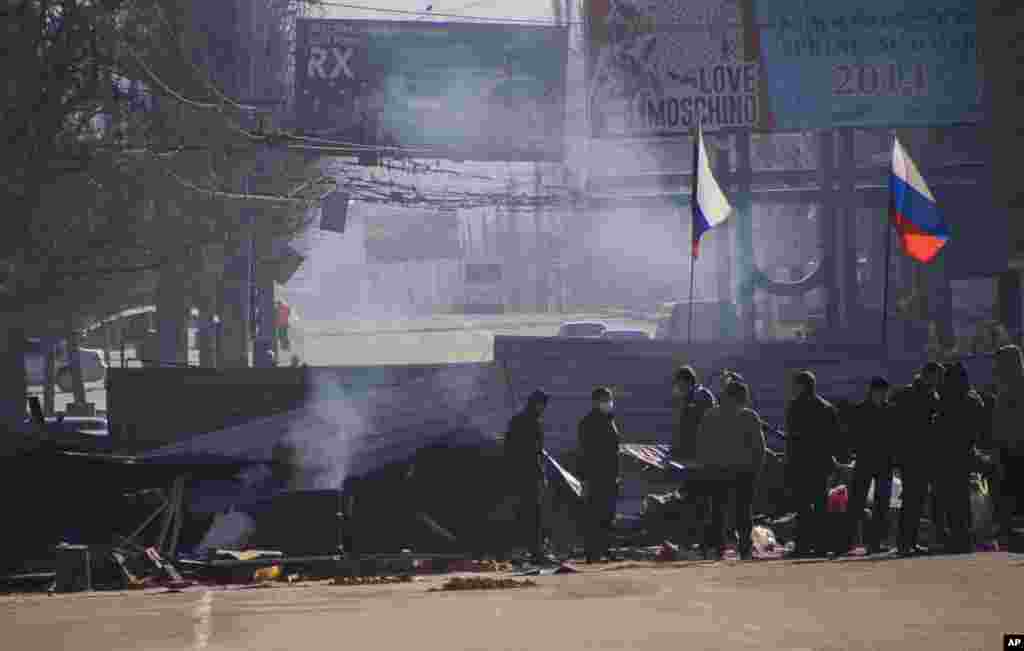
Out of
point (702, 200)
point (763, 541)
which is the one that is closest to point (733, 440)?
point (763, 541)

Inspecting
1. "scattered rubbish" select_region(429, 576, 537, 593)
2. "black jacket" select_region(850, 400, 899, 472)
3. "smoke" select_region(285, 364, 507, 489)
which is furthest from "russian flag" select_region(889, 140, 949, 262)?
"scattered rubbish" select_region(429, 576, 537, 593)

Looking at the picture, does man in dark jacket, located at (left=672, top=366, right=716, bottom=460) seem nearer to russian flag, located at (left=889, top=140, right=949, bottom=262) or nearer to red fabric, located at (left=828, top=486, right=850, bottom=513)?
red fabric, located at (left=828, top=486, right=850, bottom=513)

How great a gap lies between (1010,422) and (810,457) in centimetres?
165

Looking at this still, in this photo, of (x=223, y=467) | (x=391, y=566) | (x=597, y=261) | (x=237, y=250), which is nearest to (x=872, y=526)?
(x=391, y=566)

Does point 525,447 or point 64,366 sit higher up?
point 525,447

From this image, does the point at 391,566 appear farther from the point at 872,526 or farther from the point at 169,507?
the point at 872,526

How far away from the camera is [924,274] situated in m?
40.0

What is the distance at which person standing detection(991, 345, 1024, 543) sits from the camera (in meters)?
13.7

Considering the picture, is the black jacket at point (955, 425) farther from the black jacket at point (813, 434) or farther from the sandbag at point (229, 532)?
the sandbag at point (229, 532)

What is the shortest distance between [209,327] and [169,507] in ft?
99.7

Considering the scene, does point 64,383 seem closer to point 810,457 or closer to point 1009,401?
point 810,457

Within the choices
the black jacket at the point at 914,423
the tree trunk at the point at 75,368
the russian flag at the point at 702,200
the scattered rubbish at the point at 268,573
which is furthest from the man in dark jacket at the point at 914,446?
the tree trunk at the point at 75,368

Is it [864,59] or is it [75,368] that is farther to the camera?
[75,368]

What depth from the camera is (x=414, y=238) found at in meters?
123
